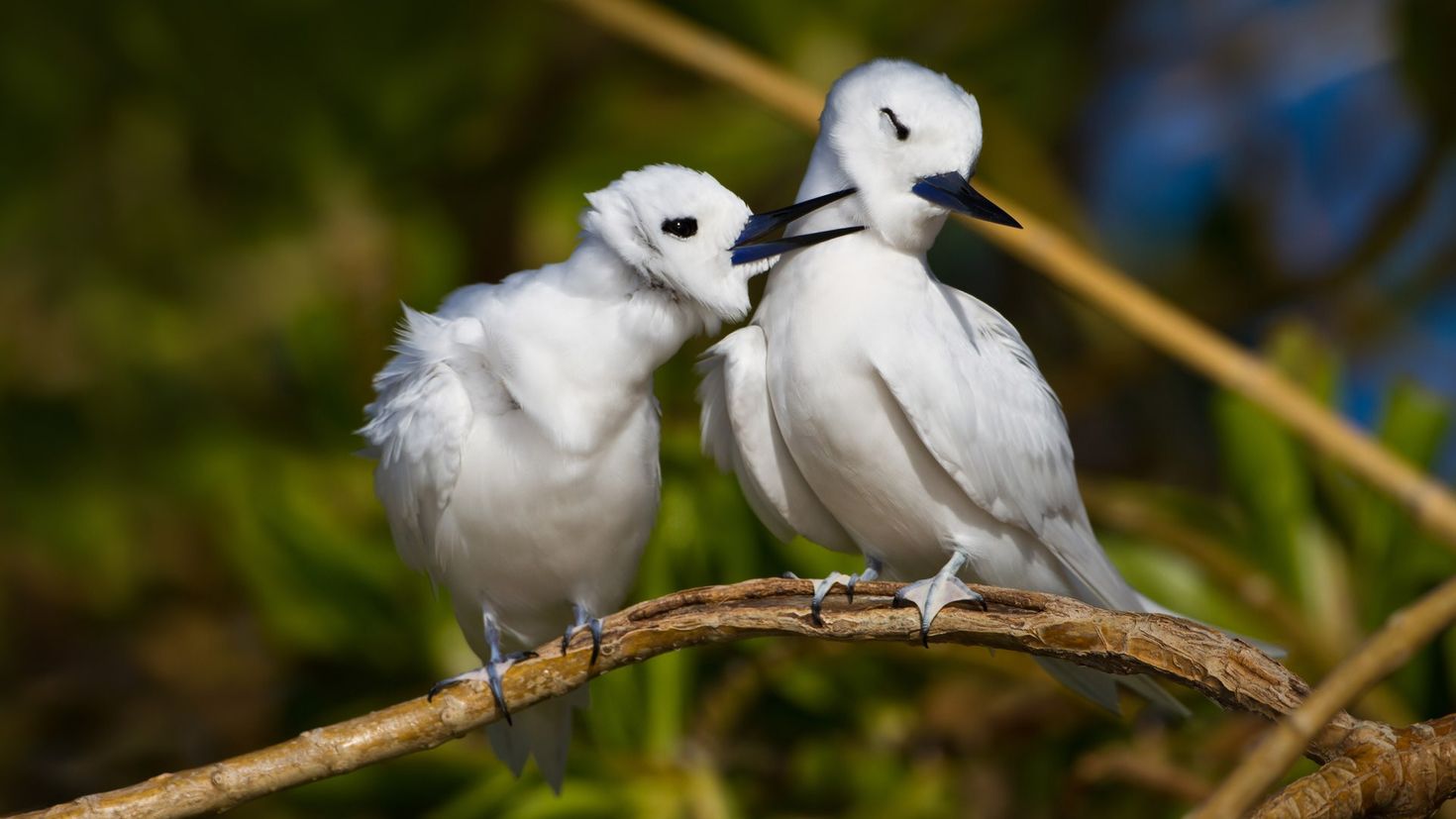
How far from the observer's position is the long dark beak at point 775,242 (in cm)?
186

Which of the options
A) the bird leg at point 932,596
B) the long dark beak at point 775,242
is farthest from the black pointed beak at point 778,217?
the bird leg at point 932,596

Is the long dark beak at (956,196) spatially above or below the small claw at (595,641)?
above

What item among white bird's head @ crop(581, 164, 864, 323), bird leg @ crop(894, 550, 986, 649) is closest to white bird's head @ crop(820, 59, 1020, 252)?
white bird's head @ crop(581, 164, 864, 323)

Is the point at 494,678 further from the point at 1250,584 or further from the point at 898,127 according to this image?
the point at 1250,584

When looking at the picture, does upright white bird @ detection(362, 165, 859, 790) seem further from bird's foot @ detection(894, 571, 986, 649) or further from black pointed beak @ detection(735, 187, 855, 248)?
bird's foot @ detection(894, 571, 986, 649)

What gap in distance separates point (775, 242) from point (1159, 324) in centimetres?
65

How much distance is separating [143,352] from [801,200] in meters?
2.54

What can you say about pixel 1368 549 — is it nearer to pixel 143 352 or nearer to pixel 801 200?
pixel 801 200

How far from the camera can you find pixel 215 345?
3943 millimetres

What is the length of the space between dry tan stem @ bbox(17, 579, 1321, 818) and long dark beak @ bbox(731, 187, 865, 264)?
43 centimetres

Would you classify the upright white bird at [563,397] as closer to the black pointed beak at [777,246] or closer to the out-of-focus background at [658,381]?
the black pointed beak at [777,246]

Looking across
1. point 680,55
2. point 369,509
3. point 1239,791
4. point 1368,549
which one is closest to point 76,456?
point 369,509

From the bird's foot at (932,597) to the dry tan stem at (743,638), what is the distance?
1 centimetres

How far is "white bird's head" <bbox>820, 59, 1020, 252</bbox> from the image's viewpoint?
1.91 m
